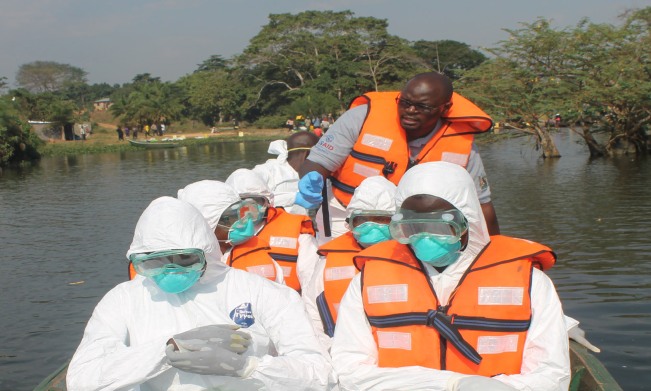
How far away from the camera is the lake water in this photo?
24.5ft

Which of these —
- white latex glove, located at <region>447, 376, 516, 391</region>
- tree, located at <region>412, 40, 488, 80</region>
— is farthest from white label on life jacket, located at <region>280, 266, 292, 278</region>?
tree, located at <region>412, 40, 488, 80</region>

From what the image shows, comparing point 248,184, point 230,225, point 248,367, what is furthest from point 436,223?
point 248,184

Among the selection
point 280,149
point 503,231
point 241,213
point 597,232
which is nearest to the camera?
point 241,213

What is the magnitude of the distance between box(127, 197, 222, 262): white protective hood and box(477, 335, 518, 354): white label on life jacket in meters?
1.20

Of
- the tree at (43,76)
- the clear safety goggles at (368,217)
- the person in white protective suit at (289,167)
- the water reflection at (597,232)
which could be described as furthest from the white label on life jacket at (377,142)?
the tree at (43,76)

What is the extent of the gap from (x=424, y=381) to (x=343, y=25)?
1980 inches

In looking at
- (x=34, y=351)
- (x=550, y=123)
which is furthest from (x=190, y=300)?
(x=550, y=123)

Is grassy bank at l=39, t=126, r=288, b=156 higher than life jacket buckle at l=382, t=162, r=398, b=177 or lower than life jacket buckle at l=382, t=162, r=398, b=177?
lower

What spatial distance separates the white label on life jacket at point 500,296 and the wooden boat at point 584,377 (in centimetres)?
107

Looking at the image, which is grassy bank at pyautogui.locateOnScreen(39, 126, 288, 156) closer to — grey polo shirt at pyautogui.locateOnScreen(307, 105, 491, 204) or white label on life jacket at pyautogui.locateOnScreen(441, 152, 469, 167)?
grey polo shirt at pyautogui.locateOnScreen(307, 105, 491, 204)

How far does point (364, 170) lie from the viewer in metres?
4.62

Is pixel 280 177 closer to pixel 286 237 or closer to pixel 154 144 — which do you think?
pixel 286 237

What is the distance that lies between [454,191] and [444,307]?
1.55 feet

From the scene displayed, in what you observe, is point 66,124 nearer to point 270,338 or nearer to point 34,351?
point 34,351
